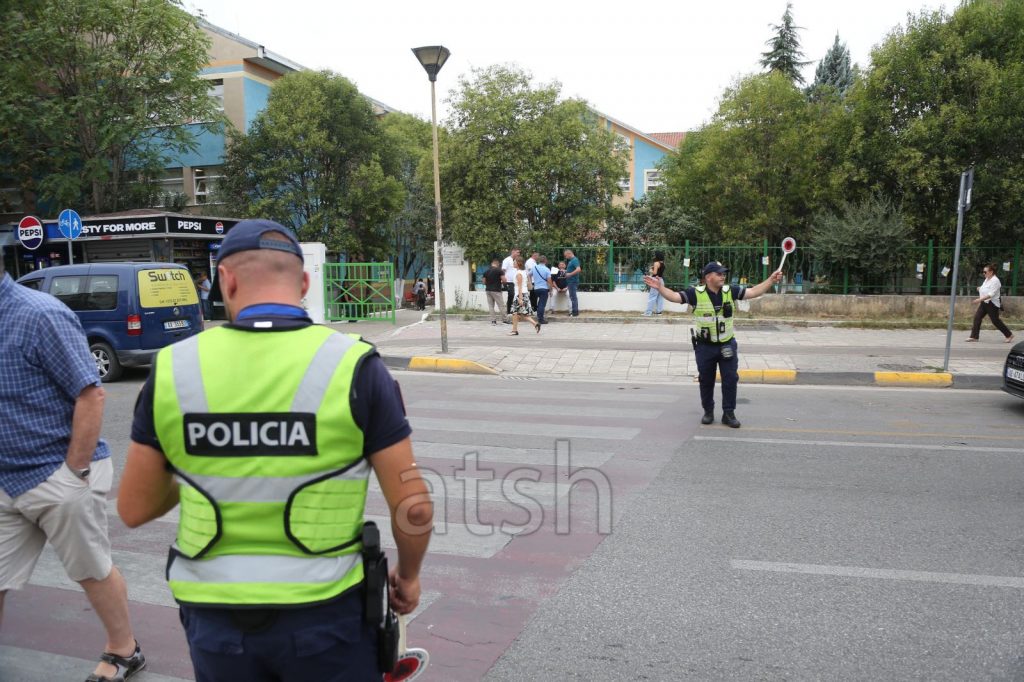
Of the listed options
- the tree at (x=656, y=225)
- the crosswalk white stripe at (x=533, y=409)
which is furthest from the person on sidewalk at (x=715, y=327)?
the tree at (x=656, y=225)

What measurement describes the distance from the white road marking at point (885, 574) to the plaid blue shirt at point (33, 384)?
371 centimetres

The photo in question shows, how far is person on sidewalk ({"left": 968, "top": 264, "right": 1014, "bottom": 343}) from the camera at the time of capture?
15.5 metres

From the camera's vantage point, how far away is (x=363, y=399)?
1954mm

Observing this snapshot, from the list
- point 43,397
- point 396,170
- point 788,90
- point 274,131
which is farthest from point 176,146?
point 43,397

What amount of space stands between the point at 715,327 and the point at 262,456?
7067mm

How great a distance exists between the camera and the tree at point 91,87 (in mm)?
24000

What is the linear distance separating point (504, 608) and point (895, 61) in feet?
Answer: 66.4

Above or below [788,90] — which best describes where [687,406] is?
below

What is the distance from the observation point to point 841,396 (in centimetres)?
1061

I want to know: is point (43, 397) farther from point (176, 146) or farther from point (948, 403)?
point (176, 146)

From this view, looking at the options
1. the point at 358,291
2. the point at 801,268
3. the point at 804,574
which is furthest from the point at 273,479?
the point at 801,268

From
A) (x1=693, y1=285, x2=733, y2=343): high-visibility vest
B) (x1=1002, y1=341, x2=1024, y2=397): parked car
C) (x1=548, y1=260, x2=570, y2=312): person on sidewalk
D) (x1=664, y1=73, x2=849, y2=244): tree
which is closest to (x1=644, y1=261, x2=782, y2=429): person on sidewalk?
(x1=693, y1=285, x2=733, y2=343): high-visibility vest

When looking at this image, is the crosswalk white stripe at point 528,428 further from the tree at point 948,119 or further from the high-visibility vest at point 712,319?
the tree at point 948,119

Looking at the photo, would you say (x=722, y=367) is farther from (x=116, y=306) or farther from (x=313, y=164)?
(x=313, y=164)
